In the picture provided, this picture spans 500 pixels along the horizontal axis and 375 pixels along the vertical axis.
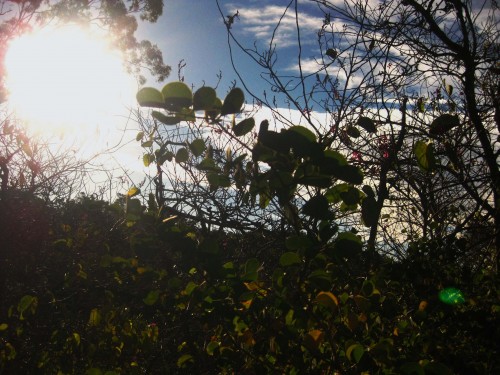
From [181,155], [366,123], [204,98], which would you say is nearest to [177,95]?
[204,98]

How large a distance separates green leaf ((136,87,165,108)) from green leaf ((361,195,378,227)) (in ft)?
1.56

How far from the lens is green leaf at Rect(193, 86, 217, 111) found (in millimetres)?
874

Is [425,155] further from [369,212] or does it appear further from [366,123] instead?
[366,123]

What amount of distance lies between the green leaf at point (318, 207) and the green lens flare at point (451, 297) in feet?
2.26

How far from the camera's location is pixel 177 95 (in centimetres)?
86

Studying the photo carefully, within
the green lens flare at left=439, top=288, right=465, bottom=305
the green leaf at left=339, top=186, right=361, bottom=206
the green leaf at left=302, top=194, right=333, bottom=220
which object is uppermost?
the green leaf at left=339, top=186, right=361, bottom=206

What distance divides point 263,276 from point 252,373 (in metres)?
0.46

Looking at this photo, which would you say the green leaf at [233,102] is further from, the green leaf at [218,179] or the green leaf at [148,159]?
the green leaf at [148,159]

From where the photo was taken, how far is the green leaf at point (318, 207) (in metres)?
0.84

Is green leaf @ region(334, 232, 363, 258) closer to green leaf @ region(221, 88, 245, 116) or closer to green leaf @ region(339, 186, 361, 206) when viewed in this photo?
green leaf @ region(339, 186, 361, 206)

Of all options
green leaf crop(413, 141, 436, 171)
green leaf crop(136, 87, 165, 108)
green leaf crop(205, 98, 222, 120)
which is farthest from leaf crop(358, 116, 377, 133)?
green leaf crop(136, 87, 165, 108)

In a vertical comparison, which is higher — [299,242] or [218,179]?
[218,179]

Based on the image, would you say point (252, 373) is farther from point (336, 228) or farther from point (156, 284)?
point (336, 228)

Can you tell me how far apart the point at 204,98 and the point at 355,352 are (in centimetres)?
63
